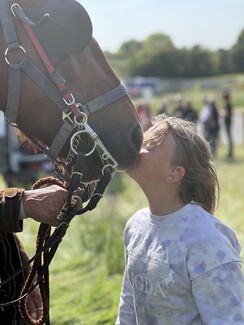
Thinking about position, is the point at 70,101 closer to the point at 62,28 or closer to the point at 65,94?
the point at 65,94

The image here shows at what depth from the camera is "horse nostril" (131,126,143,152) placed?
6.68ft

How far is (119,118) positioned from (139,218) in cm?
41

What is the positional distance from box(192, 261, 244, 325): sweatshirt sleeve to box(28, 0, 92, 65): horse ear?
99cm

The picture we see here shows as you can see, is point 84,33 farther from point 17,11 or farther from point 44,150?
point 44,150

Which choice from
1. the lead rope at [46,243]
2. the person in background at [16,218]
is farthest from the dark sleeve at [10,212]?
the lead rope at [46,243]

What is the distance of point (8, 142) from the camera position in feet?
31.7

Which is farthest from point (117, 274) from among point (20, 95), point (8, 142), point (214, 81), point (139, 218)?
point (214, 81)

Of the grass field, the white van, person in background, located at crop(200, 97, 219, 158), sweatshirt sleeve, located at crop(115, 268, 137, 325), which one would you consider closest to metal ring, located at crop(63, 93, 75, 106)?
sweatshirt sleeve, located at crop(115, 268, 137, 325)

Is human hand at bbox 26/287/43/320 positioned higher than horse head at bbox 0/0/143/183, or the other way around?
horse head at bbox 0/0/143/183

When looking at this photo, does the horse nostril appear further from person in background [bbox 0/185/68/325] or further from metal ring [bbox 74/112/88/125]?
person in background [bbox 0/185/68/325]

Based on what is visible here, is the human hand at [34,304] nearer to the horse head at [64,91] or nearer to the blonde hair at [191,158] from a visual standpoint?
the horse head at [64,91]

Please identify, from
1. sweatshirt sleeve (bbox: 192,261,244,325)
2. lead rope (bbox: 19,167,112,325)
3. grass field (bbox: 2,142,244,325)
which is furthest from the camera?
grass field (bbox: 2,142,244,325)

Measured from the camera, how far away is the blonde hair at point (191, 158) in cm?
206

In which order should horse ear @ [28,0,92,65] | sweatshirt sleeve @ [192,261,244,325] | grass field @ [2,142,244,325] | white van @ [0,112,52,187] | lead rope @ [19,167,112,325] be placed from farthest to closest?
white van @ [0,112,52,187] < grass field @ [2,142,244,325] < horse ear @ [28,0,92,65] < lead rope @ [19,167,112,325] < sweatshirt sleeve @ [192,261,244,325]
